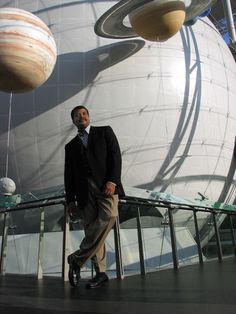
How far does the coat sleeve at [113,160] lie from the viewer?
14.8 ft

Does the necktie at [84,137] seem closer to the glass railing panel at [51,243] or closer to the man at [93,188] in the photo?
the man at [93,188]

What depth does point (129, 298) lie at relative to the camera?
3.57m

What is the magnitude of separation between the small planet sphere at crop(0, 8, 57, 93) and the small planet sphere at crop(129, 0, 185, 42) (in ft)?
9.82

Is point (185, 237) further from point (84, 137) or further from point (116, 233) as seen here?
point (84, 137)

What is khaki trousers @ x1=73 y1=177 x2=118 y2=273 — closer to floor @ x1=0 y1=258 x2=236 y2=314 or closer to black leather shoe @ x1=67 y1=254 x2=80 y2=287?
black leather shoe @ x1=67 y1=254 x2=80 y2=287

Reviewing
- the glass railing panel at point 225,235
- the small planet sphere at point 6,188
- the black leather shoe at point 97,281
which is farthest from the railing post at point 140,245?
the small planet sphere at point 6,188

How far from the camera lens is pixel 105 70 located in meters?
18.2

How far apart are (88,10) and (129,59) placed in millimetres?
2791

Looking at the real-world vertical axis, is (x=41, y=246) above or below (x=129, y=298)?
above

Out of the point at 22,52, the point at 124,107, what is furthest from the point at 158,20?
the point at 124,107

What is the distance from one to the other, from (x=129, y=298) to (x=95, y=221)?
1.14 metres

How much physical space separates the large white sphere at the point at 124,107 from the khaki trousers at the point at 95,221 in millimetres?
12946

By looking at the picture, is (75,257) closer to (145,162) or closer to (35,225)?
(35,225)

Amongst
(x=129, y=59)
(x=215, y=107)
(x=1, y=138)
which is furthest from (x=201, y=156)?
(x=1, y=138)
